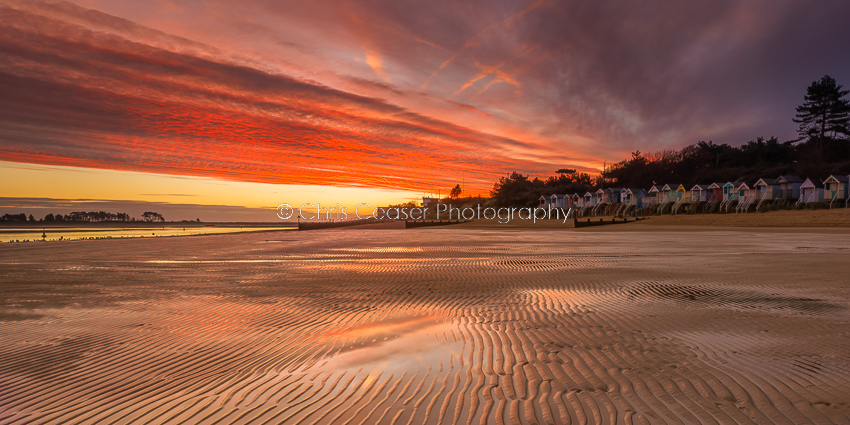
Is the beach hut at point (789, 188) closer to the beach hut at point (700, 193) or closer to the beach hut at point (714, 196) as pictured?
the beach hut at point (714, 196)

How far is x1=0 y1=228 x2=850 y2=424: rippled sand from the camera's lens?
3.66 metres

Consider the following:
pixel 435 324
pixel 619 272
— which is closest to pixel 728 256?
pixel 619 272

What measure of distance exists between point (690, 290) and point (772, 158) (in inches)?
3707

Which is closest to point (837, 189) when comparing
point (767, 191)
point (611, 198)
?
point (767, 191)

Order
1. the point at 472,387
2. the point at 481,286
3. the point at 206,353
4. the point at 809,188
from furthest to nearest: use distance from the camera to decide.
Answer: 1. the point at 809,188
2. the point at 481,286
3. the point at 206,353
4. the point at 472,387

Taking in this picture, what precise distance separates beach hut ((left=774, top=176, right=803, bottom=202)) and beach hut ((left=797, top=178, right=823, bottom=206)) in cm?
98

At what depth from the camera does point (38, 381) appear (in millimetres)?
4352

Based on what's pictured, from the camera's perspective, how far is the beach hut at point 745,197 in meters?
57.2

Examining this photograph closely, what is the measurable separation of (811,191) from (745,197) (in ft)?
23.0

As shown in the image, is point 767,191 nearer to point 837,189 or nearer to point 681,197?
point 837,189

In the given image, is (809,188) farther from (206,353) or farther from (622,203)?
(206,353)

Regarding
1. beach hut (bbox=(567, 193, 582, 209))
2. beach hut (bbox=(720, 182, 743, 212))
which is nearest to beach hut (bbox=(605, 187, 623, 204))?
beach hut (bbox=(567, 193, 582, 209))

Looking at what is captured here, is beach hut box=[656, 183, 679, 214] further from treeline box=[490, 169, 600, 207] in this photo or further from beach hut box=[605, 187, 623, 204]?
treeline box=[490, 169, 600, 207]

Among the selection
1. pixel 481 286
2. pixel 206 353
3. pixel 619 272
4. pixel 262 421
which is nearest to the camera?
pixel 262 421
